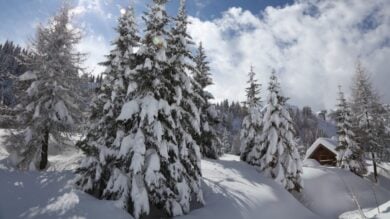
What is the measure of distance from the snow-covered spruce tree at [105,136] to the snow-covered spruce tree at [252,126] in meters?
18.8

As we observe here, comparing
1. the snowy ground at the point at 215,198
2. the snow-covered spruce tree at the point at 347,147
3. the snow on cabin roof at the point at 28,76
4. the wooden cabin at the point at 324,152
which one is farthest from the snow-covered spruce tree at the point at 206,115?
the wooden cabin at the point at 324,152

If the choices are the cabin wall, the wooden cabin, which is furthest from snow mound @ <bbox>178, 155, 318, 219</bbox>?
the cabin wall

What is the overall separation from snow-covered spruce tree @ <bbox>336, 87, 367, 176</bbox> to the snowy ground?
5.10 m

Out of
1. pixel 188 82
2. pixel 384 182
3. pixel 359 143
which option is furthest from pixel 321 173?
pixel 188 82

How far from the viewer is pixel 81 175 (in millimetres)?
15453

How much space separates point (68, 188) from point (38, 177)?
2275 millimetres

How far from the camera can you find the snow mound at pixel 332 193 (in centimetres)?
2983

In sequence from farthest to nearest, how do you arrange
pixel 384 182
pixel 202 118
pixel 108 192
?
pixel 384 182
pixel 202 118
pixel 108 192

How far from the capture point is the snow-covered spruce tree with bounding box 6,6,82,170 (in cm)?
2031

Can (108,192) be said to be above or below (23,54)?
below

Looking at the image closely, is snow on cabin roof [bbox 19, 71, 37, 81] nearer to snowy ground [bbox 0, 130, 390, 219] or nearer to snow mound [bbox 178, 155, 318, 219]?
snowy ground [bbox 0, 130, 390, 219]

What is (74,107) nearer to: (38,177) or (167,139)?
(38,177)

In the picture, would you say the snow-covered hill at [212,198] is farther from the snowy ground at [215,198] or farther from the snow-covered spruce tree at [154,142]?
the snow-covered spruce tree at [154,142]

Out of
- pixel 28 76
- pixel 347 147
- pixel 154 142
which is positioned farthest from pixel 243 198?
pixel 347 147
